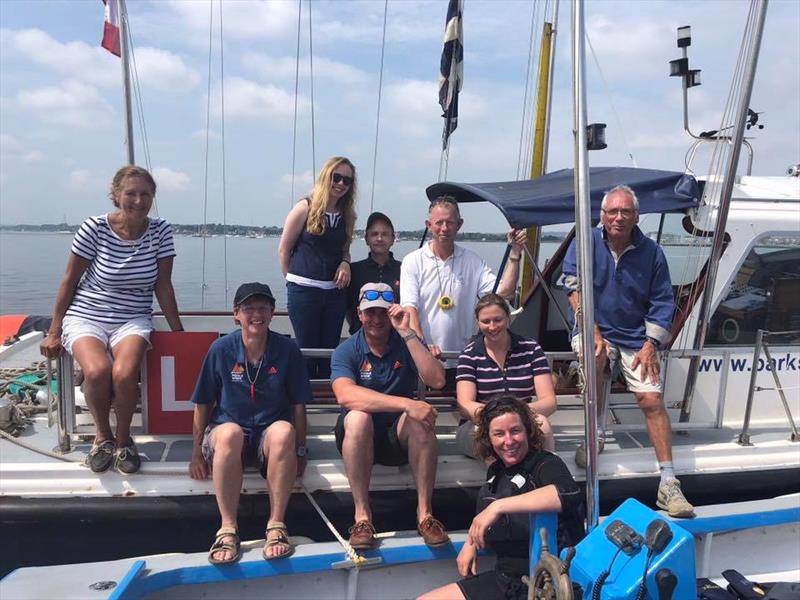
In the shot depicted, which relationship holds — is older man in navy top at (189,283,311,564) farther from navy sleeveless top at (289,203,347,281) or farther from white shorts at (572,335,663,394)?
white shorts at (572,335,663,394)

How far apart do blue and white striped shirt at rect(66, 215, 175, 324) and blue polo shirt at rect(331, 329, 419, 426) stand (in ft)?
3.73

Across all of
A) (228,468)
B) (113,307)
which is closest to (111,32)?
(113,307)

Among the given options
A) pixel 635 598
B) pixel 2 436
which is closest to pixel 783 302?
pixel 635 598

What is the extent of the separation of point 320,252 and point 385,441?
1238 mm

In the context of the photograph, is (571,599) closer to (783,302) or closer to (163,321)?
(783,302)

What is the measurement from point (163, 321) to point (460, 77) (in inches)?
137

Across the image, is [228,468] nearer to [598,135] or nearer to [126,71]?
[598,135]

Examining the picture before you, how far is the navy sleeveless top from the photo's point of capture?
4.02 m

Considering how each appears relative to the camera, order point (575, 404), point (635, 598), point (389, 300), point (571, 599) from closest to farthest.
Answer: point (571, 599), point (635, 598), point (389, 300), point (575, 404)

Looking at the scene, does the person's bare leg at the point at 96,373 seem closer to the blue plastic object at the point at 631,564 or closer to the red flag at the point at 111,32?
the blue plastic object at the point at 631,564

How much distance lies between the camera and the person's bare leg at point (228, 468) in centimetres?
314

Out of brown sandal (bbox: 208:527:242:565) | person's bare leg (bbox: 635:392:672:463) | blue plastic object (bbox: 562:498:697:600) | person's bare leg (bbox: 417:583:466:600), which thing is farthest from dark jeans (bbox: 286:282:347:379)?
blue plastic object (bbox: 562:498:697:600)

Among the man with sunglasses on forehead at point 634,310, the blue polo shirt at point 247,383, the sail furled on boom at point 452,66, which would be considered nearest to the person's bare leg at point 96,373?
the blue polo shirt at point 247,383

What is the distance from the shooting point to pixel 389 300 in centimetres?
336
